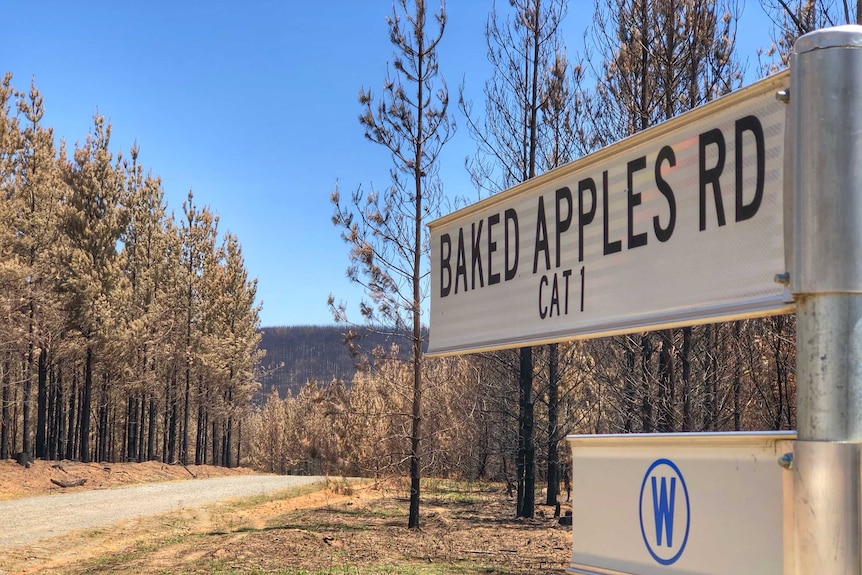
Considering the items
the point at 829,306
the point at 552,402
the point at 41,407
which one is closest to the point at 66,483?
the point at 41,407

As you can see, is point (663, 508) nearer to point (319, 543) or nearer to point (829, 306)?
point (829, 306)

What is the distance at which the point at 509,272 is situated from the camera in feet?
7.26

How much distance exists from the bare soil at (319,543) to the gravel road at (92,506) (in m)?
0.71

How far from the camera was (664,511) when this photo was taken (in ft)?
4.93

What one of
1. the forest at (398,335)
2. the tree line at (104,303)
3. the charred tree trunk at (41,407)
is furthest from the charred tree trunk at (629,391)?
the charred tree trunk at (41,407)

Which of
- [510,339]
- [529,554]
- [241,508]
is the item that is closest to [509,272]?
[510,339]

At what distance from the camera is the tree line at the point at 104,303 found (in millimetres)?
28641

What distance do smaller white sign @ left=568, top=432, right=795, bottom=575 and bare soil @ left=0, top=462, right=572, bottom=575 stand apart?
7.78 meters

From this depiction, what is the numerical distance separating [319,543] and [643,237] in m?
10.8

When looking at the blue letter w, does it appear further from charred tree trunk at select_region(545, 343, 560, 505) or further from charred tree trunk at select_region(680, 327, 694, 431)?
charred tree trunk at select_region(545, 343, 560, 505)

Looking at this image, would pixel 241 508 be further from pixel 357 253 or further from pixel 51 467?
pixel 51 467

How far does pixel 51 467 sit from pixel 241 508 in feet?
41.5

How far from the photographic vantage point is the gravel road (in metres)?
14.0

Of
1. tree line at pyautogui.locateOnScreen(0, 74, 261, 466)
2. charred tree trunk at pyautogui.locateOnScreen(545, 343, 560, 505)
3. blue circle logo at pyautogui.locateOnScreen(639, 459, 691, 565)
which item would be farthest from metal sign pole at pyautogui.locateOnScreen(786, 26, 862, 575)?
tree line at pyautogui.locateOnScreen(0, 74, 261, 466)
